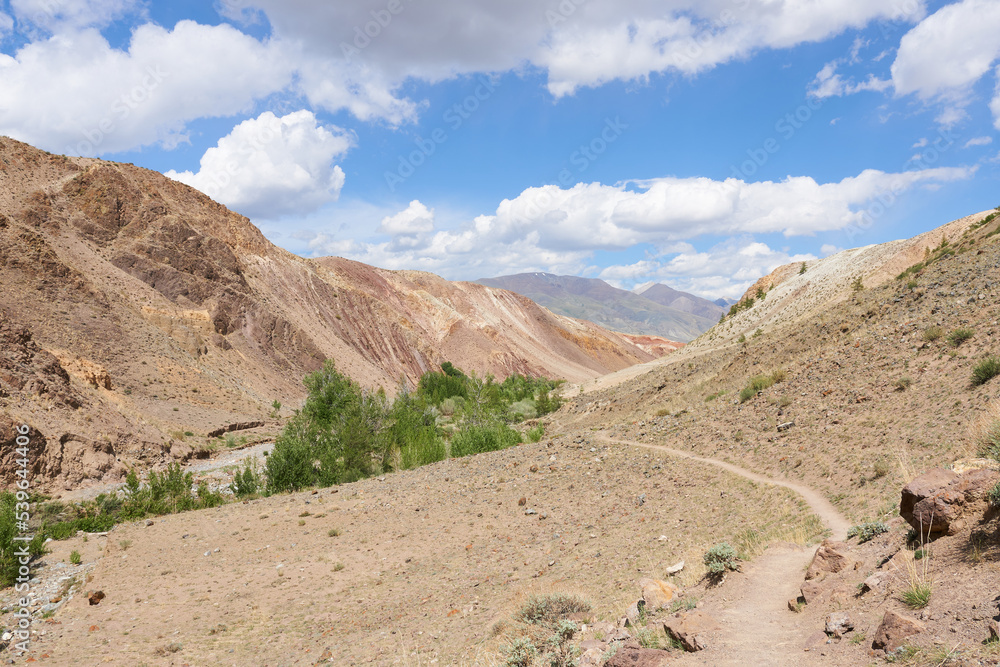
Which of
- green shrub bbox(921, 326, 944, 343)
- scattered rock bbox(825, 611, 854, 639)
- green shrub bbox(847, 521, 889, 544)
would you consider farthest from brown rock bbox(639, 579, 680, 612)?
green shrub bbox(921, 326, 944, 343)

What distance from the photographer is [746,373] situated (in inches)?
854

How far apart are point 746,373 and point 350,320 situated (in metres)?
52.0

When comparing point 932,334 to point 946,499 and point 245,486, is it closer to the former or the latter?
point 946,499

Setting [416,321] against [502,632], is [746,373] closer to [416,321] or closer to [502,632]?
[502,632]

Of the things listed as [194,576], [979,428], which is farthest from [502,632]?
[979,428]

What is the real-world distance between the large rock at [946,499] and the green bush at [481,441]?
62.1 ft

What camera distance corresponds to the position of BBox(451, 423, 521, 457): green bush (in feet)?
80.6

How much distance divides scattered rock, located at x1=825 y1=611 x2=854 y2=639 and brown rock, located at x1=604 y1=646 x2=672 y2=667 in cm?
145

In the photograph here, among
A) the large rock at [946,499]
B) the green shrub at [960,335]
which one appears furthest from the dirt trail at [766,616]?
the green shrub at [960,335]

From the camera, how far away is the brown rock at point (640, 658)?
5.05 metres

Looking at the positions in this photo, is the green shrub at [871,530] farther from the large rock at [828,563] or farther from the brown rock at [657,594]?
the brown rock at [657,594]

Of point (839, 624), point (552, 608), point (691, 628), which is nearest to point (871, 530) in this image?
point (839, 624)

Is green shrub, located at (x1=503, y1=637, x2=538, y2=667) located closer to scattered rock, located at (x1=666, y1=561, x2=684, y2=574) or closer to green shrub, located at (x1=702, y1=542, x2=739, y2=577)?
green shrub, located at (x1=702, y1=542, x2=739, y2=577)

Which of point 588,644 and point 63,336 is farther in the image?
point 63,336
